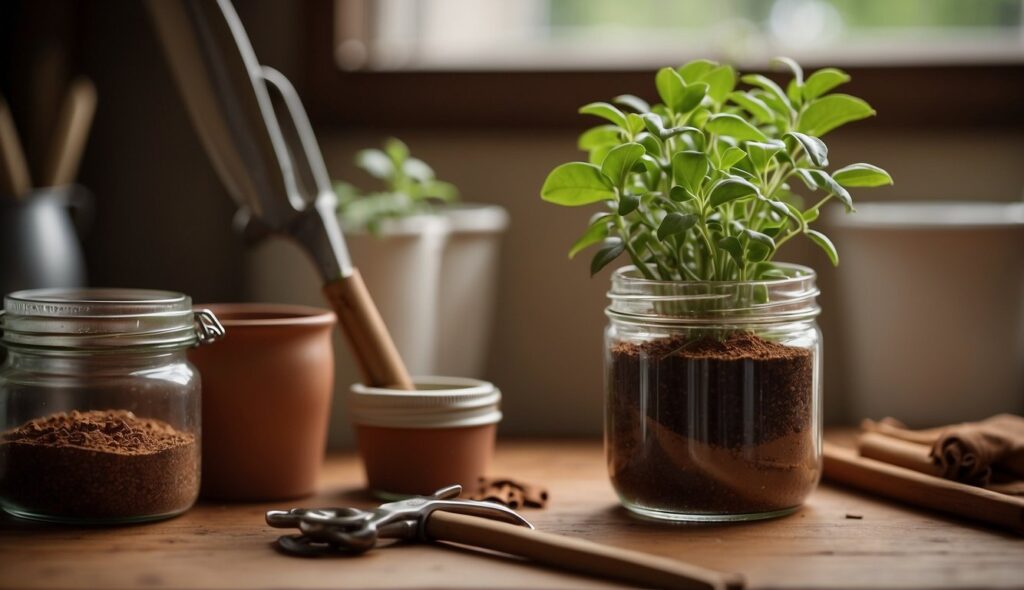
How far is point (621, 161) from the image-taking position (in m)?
0.78

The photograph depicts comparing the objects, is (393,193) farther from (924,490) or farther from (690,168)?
(924,490)

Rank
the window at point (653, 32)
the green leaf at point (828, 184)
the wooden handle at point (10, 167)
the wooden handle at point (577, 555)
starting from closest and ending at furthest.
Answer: the wooden handle at point (577, 555), the green leaf at point (828, 184), the wooden handle at point (10, 167), the window at point (653, 32)

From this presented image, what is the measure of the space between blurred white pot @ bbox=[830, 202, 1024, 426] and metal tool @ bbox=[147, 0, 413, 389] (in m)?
0.52

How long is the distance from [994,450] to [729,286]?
0.91ft

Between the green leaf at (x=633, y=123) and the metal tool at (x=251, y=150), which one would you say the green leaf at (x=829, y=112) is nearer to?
the green leaf at (x=633, y=123)

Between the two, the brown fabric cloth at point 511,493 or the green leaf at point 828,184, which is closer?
the green leaf at point 828,184

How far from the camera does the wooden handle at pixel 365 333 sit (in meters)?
0.94

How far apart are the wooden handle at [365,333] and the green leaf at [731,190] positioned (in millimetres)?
334

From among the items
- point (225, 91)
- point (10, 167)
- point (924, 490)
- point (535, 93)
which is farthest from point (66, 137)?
point (924, 490)

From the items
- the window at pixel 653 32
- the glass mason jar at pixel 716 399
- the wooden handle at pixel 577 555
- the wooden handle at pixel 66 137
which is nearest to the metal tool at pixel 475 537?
the wooden handle at pixel 577 555

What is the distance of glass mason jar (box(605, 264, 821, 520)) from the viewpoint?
2.59ft

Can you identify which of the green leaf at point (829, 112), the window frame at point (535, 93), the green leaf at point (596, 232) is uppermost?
the window frame at point (535, 93)

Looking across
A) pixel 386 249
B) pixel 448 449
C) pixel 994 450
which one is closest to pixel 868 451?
pixel 994 450

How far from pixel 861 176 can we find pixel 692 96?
0.46 feet
